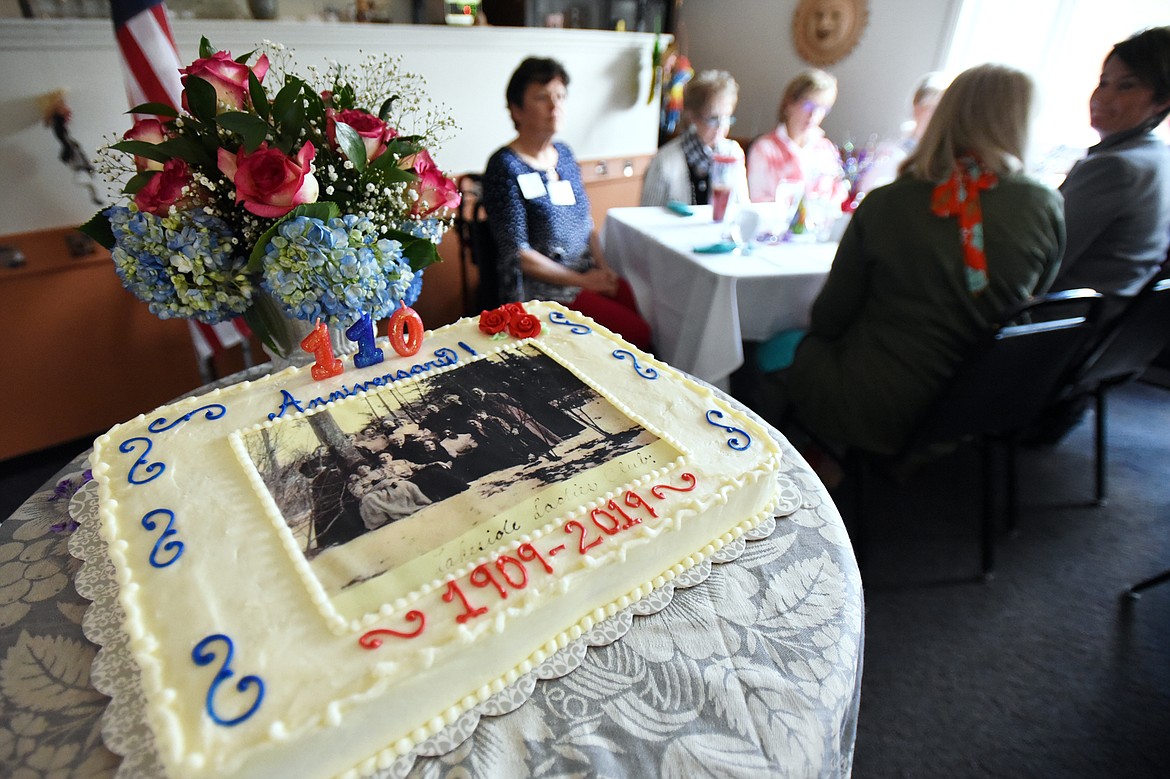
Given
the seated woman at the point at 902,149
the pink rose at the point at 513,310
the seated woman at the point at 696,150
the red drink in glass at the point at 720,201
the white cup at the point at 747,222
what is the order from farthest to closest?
the seated woman at the point at 696,150 < the seated woman at the point at 902,149 < the red drink in glass at the point at 720,201 < the white cup at the point at 747,222 < the pink rose at the point at 513,310

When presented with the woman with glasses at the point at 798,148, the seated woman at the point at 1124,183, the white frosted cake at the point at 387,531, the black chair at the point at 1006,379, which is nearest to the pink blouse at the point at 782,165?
the woman with glasses at the point at 798,148

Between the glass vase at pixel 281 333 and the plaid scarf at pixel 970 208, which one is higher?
the plaid scarf at pixel 970 208

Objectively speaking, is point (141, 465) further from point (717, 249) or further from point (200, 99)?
point (717, 249)

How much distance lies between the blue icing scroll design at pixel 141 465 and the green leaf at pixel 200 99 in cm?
50

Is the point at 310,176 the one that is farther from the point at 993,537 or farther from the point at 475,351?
the point at 993,537

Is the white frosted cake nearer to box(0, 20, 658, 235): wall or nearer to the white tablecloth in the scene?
the white tablecloth

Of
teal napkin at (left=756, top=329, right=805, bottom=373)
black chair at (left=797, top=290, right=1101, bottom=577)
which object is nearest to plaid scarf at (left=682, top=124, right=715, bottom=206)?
teal napkin at (left=756, top=329, right=805, bottom=373)

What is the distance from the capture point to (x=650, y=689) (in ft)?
2.13

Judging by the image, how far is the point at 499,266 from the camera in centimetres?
234

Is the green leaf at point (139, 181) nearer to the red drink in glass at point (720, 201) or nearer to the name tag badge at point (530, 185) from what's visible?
the name tag badge at point (530, 185)

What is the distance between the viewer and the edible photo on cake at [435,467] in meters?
0.68

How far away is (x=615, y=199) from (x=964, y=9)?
7.37ft

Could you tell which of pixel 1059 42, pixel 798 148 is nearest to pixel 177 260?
pixel 798 148

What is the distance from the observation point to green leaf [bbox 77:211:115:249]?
968 mm
